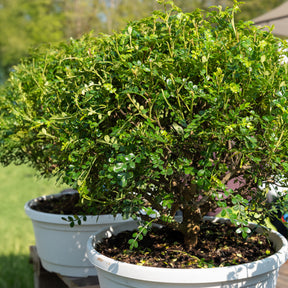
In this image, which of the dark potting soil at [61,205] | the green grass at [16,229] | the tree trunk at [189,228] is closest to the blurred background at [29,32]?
the green grass at [16,229]

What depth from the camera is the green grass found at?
3.67 m

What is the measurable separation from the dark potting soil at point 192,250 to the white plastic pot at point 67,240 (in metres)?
0.35

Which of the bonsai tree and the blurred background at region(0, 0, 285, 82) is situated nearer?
the bonsai tree

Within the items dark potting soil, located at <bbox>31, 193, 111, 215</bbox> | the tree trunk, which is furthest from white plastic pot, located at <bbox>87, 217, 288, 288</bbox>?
dark potting soil, located at <bbox>31, 193, 111, 215</bbox>

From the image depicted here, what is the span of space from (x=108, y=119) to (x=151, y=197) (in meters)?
0.37

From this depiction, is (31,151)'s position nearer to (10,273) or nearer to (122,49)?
(122,49)

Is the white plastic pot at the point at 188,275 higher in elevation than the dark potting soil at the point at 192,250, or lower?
higher

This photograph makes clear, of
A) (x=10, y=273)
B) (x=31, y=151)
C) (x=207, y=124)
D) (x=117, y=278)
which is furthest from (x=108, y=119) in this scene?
(x=10, y=273)

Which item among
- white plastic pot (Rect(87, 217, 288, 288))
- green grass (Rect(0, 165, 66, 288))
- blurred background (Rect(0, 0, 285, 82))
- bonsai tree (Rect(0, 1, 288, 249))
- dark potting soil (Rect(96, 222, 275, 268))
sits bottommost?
green grass (Rect(0, 165, 66, 288))

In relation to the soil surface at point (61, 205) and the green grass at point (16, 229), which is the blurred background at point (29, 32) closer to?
the green grass at point (16, 229)

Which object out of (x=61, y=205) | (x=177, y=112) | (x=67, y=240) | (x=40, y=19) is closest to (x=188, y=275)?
(x=177, y=112)

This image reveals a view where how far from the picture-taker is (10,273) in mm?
3688

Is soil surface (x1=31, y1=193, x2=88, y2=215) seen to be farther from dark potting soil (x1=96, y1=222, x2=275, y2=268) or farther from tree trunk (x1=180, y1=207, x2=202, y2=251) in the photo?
tree trunk (x1=180, y1=207, x2=202, y2=251)

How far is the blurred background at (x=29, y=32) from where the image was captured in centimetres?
274
